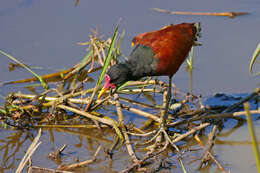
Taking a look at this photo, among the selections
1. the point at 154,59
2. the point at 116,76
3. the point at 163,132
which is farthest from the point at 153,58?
the point at 163,132

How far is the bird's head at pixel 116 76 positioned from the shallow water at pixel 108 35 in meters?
0.58

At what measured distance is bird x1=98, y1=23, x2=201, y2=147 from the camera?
3912 millimetres

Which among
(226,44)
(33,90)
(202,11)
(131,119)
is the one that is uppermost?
(202,11)

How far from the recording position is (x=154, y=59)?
4.02 m

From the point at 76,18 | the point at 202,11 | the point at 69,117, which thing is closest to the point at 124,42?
the point at 76,18

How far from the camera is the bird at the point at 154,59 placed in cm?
391

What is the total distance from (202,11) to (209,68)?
1568 millimetres

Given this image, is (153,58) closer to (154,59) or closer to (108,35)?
(154,59)

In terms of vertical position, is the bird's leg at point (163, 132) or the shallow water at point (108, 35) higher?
the shallow water at point (108, 35)

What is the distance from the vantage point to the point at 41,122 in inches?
171

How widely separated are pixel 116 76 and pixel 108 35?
7.67 feet

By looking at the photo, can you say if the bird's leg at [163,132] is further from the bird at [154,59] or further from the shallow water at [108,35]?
the shallow water at [108,35]

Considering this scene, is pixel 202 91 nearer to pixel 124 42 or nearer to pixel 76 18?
pixel 124 42

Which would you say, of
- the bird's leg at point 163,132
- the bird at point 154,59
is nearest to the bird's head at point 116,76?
the bird at point 154,59
